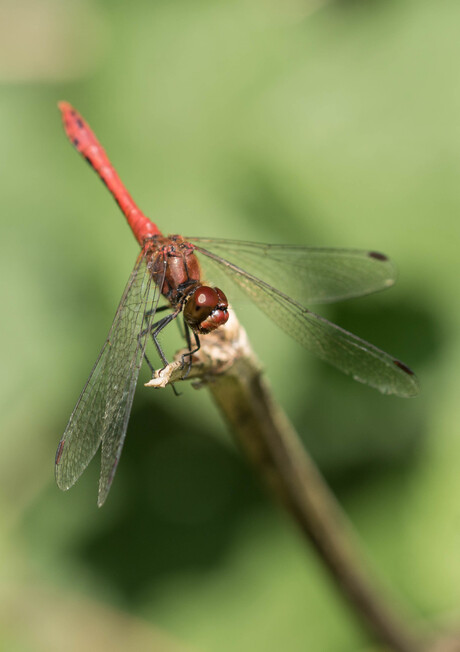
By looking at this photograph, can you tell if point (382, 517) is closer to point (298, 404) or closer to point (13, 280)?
point (298, 404)

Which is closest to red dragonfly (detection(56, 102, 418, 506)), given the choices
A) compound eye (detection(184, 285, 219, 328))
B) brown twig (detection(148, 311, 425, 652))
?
compound eye (detection(184, 285, 219, 328))

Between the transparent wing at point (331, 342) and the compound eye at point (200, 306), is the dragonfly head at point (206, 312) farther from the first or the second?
the transparent wing at point (331, 342)

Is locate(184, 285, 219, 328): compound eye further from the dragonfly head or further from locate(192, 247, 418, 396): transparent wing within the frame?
locate(192, 247, 418, 396): transparent wing

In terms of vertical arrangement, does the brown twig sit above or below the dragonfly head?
below

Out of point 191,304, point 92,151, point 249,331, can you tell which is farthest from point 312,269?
point 92,151

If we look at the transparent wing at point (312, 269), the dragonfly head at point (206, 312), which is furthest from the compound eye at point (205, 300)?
the transparent wing at point (312, 269)
